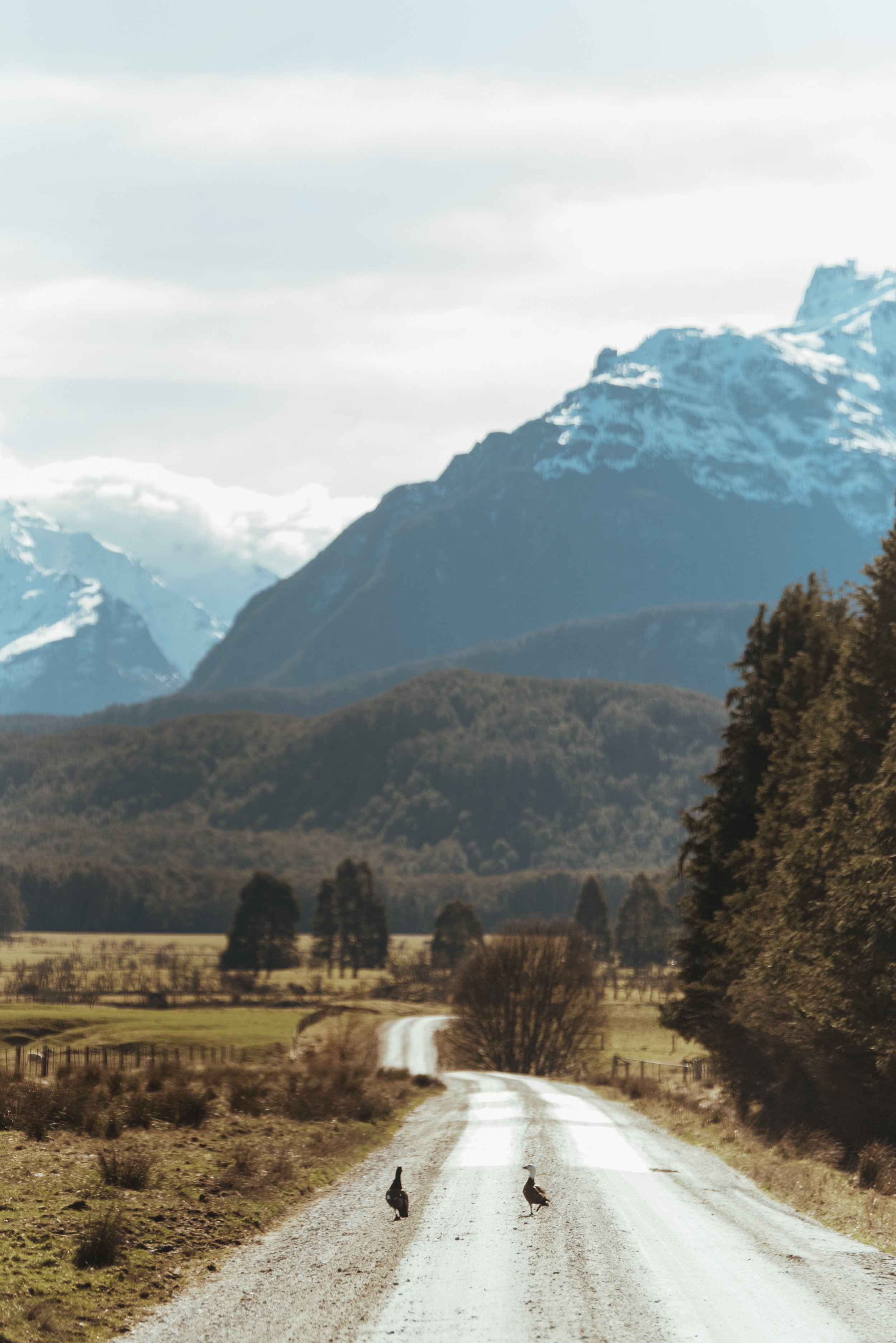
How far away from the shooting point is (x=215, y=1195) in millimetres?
20062

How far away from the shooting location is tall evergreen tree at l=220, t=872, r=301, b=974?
155500mm

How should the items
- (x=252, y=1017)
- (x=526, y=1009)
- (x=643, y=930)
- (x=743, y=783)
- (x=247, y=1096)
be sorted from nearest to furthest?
1. (x=247, y=1096)
2. (x=743, y=783)
3. (x=526, y=1009)
4. (x=252, y=1017)
5. (x=643, y=930)

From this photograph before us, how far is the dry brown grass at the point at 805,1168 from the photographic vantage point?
64.5ft

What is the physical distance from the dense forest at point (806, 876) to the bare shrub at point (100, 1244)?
14.6 meters

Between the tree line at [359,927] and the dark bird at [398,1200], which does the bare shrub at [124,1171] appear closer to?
the dark bird at [398,1200]

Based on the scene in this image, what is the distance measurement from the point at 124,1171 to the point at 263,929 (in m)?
140

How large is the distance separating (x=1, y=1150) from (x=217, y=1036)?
189 feet

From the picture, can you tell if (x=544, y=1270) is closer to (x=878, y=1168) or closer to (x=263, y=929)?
(x=878, y=1168)

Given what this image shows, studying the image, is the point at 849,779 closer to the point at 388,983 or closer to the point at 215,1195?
the point at 215,1195

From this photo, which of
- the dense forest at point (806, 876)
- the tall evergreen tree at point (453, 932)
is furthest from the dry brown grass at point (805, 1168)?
the tall evergreen tree at point (453, 932)

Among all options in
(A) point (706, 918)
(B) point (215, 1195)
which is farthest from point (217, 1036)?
(B) point (215, 1195)

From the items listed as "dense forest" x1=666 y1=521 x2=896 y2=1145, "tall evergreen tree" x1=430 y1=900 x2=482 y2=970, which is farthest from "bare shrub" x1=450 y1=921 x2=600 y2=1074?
"tall evergreen tree" x1=430 y1=900 x2=482 y2=970

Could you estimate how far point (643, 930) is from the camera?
16488 cm

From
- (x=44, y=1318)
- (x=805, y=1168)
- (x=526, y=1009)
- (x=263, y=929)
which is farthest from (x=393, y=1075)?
(x=263, y=929)
